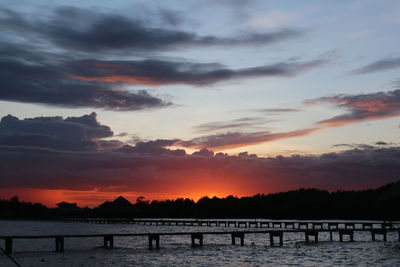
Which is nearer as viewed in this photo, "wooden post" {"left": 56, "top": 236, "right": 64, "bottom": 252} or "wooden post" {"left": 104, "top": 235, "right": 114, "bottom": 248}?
"wooden post" {"left": 56, "top": 236, "right": 64, "bottom": 252}

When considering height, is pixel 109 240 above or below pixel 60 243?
below

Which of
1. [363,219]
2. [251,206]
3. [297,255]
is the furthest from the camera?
[251,206]

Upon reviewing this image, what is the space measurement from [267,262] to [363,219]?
363 feet

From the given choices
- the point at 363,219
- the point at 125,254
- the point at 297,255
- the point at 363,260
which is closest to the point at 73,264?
the point at 125,254

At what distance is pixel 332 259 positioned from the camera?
42.2m

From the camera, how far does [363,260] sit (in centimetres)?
4150

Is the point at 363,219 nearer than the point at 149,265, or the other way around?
the point at 149,265

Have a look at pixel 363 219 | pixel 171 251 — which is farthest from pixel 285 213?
pixel 171 251

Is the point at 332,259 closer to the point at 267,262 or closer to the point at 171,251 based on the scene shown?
the point at 267,262

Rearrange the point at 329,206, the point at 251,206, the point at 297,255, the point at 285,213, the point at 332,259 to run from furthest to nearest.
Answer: the point at 251,206 → the point at 285,213 → the point at 329,206 → the point at 297,255 → the point at 332,259

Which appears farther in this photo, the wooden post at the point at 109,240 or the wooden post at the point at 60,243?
the wooden post at the point at 109,240

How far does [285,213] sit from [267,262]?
5596 inches

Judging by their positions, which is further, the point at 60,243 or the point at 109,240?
the point at 109,240

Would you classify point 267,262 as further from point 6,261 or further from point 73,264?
point 6,261
